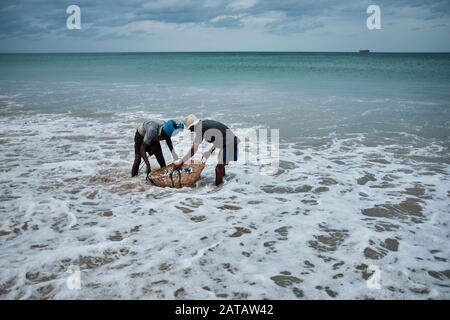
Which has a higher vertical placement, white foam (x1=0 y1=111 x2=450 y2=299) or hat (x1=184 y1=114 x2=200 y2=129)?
hat (x1=184 y1=114 x2=200 y2=129)

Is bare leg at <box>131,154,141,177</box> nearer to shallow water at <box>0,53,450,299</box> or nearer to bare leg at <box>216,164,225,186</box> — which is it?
shallow water at <box>0,53,450,299</box>

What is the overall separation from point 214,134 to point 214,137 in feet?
0.25

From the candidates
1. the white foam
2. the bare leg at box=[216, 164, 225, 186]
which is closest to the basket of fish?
the white foam

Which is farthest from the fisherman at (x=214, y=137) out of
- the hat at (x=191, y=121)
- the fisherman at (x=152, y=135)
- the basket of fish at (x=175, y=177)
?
the fisherman at (x=152, y=135)

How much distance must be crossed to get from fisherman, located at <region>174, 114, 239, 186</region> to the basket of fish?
172 millimetres

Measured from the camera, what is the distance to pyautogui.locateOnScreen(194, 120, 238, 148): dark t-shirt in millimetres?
5867

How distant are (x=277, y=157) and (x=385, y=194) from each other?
9.35 ft

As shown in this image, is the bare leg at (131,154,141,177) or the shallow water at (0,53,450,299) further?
the bare leg at (131,154,141,177)

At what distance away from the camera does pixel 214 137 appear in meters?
6.09

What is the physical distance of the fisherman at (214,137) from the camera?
19.0ft
